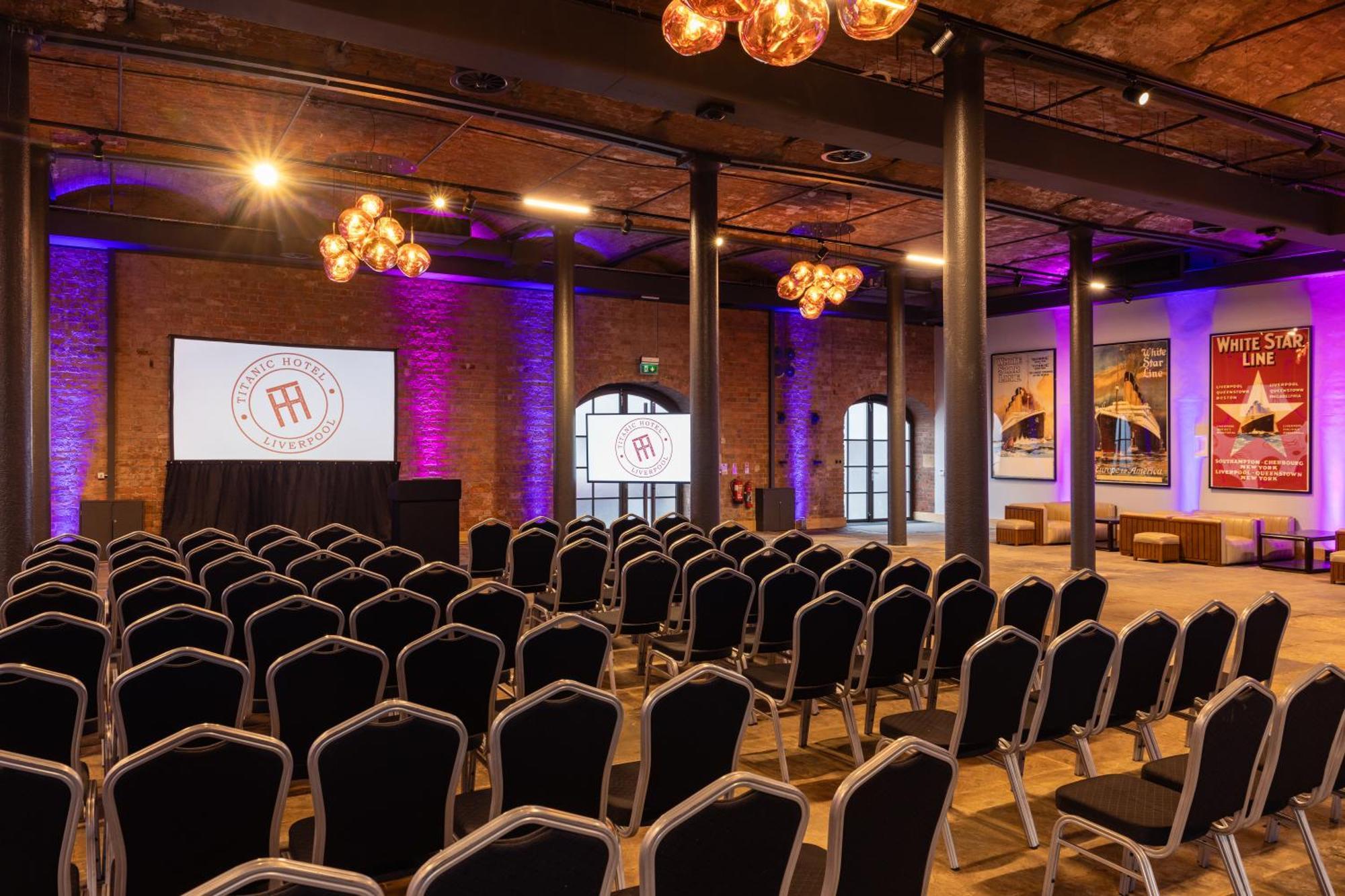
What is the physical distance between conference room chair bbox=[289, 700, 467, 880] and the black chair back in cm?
92

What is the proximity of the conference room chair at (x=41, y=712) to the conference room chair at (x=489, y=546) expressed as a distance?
5.45 metres

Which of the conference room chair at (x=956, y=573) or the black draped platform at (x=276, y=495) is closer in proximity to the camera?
the conference room chair at (x=956, y=573)

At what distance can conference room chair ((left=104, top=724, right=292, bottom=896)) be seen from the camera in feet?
7.52

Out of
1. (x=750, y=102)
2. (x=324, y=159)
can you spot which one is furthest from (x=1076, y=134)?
(x=324, y=159)

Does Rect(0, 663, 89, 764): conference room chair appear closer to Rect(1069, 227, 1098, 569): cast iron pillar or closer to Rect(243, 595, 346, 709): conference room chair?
Rect(243, 595, 346, 709): conference room chair

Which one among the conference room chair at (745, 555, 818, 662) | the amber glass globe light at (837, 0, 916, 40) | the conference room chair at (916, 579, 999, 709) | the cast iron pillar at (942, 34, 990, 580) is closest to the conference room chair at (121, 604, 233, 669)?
the conference room chair at (745, 555, 818, 662)

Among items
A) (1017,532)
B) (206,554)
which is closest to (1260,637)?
(206,554)

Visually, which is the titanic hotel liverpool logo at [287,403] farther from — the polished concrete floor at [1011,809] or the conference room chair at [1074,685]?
the conference room chair at [1074,685]

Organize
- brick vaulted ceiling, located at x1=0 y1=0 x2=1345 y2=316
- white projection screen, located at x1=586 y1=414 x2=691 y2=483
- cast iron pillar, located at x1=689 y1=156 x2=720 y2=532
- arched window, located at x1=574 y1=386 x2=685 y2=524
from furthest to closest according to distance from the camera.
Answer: arched window, located at x1=574 y1=386 x2=685 y2=524 < white projection screen, located at x1=586 y1=414 x2=691 y2=483 < cast iron pillar, located at x1=689 y1=156 x2=720 y2=532 < brick vaulted ceiling, located at x1=0 y1=0 x2=1345 y2=316

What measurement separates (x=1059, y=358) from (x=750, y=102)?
500 inches

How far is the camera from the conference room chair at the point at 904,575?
602 cm

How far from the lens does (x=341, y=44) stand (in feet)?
24.7

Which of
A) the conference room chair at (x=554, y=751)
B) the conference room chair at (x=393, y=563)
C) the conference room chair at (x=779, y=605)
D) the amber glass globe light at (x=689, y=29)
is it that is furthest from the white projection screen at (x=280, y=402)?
the conference room chair at (x=554, y=751)

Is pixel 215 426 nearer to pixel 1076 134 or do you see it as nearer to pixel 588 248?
pixel 588 248
